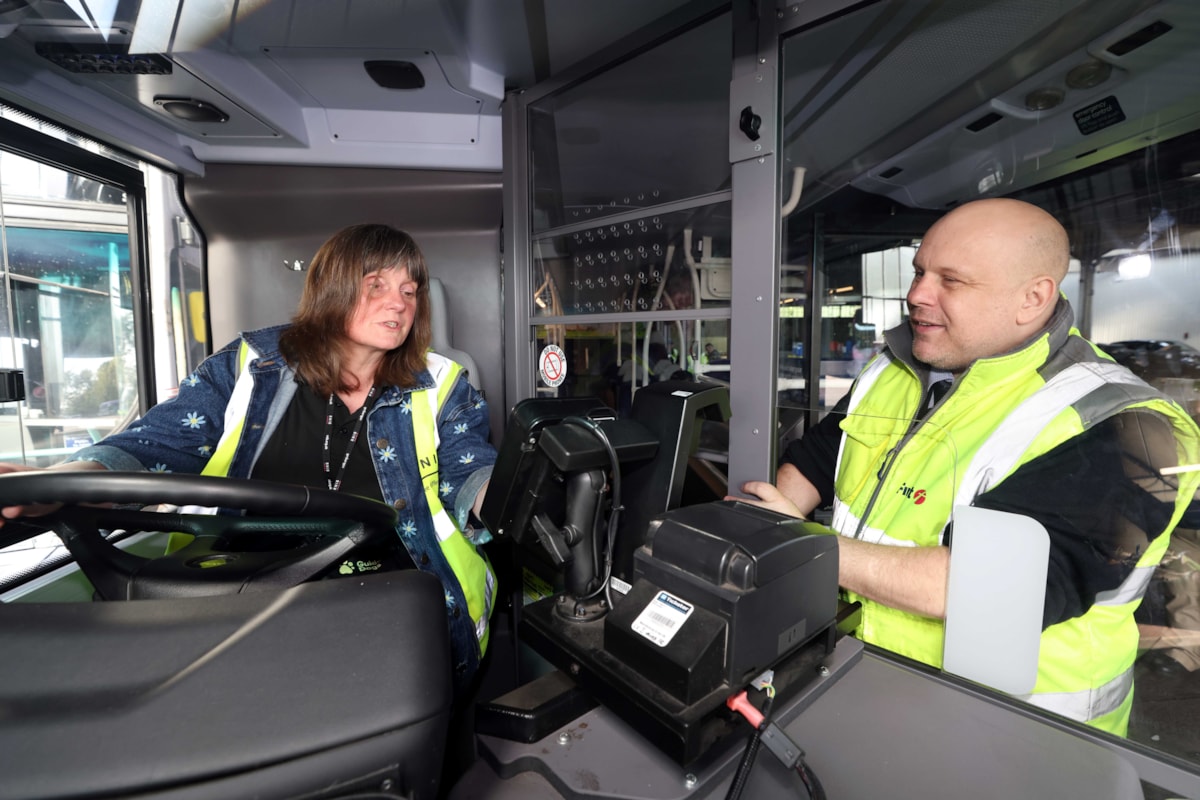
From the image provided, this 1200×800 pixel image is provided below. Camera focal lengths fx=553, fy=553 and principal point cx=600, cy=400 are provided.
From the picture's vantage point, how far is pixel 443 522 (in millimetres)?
1611

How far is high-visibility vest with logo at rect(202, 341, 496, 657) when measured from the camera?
4.97ft

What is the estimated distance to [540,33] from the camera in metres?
1.78

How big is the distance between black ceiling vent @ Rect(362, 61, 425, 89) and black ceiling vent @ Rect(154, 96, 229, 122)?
2.05 feet

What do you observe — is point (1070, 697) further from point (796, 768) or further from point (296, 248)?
point (296, 248)

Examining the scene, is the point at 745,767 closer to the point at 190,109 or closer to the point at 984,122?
the point at 984,122

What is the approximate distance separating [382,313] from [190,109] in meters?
1.28

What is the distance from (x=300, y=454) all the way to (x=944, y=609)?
158cm

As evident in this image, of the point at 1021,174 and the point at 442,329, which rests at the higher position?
the point at 1021,174

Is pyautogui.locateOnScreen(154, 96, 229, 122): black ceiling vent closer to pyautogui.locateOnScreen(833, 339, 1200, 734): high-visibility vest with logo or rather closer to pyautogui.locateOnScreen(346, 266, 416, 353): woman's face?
pyautogui.locateOnScreen(346, 266, 416, 353): woman's face

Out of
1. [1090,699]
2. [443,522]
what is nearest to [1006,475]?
[1090,699]

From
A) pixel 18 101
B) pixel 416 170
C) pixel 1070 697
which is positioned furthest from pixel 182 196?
pixel 1070 697

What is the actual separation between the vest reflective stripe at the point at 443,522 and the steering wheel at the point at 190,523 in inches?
26.0

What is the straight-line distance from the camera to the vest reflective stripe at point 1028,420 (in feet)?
3.24

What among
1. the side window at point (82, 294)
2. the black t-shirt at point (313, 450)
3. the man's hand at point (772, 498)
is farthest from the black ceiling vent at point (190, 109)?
the man's hand at point (772, 498)
